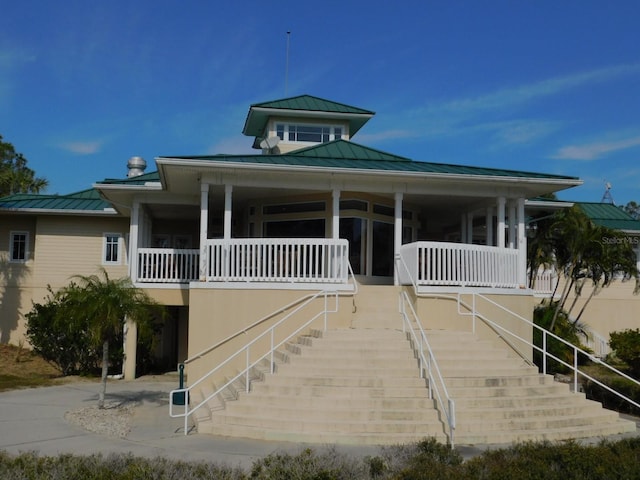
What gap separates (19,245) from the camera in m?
23.3

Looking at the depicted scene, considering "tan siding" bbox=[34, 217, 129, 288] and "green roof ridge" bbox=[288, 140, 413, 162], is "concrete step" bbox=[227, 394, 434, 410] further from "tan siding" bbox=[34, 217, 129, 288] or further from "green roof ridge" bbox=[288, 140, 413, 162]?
"tan siding" bbox=[34, 217, 129, 288]

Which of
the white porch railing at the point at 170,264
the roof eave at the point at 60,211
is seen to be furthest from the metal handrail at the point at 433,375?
the roof eave at the point at 60,211

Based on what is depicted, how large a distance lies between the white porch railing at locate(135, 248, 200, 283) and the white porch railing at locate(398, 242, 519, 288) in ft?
19.3

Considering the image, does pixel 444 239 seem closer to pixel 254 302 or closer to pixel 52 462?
pixel 254 302

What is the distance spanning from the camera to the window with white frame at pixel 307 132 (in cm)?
2358

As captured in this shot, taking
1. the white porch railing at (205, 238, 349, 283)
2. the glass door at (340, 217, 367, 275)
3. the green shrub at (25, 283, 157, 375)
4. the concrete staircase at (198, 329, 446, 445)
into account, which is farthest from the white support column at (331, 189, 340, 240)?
the green shrub at (25, 283, 157, 375)

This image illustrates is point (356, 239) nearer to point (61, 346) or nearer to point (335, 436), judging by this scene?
point (335, 436)

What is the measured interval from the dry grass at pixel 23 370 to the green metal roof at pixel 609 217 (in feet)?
60.5


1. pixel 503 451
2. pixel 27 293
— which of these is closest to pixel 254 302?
pixel 503 451

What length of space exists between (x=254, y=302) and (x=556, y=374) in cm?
922

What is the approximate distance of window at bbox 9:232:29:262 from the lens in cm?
2316

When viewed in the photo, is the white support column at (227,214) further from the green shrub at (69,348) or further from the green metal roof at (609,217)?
the green metal roof at (609,217)

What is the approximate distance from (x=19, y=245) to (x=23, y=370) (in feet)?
17.8

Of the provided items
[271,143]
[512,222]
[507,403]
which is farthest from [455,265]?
[271,143]
